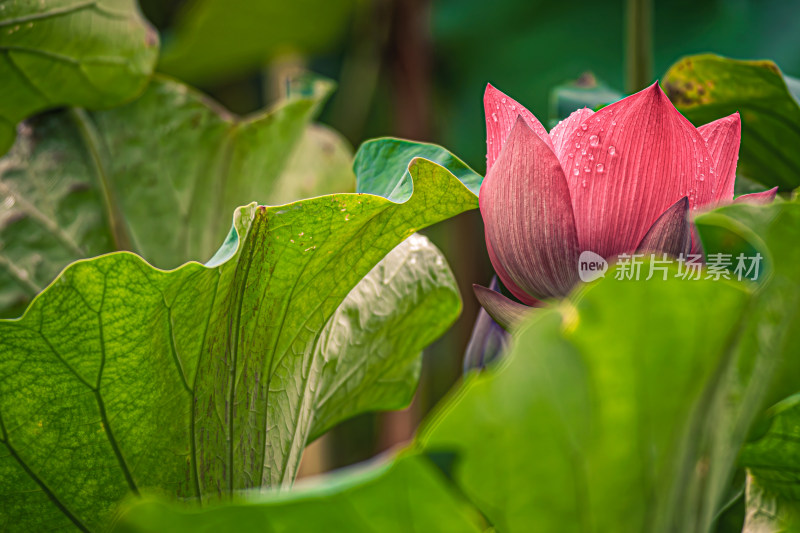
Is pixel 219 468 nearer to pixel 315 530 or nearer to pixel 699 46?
pixel 315 530

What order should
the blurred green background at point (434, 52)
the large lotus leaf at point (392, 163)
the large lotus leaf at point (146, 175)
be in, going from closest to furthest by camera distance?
1. the large lotus leaf at point (392, 163)
2. the large lotus leaf at point (146, 175)
3. the blurred green background at point (434, 52)

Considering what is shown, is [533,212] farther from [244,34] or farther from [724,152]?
[244,34]

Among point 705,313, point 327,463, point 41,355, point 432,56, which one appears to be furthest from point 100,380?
point 432,56

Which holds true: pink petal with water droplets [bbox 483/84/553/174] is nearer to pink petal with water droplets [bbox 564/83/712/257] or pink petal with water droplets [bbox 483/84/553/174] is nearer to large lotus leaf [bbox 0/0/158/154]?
pink petal with water droplets [bbox 564/83/712/257]

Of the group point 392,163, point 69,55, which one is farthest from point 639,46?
point 69,55

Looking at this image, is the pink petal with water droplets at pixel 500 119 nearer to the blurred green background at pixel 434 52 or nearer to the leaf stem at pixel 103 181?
the leaf stem at pixel 103 181

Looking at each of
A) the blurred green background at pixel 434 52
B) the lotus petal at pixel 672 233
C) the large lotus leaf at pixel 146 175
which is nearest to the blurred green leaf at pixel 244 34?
the blurred green background at pixel 434 52
